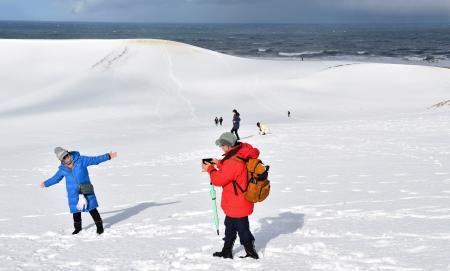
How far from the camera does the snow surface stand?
6215mm

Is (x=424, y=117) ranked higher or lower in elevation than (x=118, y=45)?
lower

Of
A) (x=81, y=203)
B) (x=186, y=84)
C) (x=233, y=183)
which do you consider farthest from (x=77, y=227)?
(x=186, y=84)

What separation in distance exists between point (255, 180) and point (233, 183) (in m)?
0.25

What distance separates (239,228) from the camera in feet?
19.2

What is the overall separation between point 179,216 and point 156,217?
36cm

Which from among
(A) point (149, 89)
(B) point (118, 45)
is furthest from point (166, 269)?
(B) point (118, 45)

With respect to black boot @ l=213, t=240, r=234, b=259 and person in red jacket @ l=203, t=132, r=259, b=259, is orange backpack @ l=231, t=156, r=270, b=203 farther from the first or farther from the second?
black boot @ l=213, t=240, r=234, b=259

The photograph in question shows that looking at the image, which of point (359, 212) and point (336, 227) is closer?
point (336, 227)

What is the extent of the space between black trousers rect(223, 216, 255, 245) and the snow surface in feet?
0.95

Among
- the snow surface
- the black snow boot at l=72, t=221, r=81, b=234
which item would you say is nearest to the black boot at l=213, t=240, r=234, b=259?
the snow surface

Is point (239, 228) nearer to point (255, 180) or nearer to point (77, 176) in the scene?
point (255, 180)

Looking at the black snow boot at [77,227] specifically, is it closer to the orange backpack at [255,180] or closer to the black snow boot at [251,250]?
the black snow boot at [251,250]

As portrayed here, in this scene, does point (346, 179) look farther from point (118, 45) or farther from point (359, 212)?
point (118, 45)

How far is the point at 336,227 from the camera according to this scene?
7.32 metres
